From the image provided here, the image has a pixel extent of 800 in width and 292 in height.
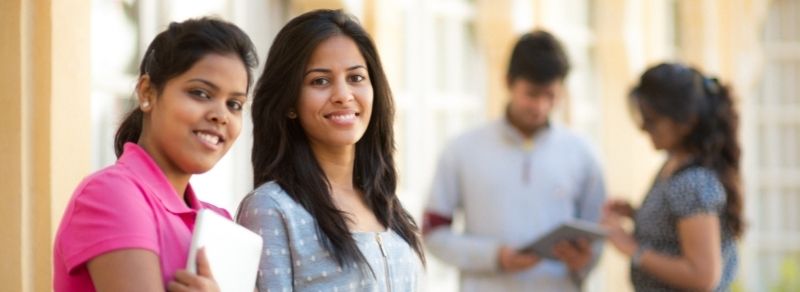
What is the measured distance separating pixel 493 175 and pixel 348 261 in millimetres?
2368

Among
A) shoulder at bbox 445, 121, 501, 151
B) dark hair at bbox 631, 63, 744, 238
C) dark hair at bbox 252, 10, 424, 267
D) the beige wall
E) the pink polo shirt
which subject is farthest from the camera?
shoulder at bbox 445, 121, 501, 151

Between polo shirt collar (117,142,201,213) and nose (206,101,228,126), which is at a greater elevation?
nose (206,101,228,126)

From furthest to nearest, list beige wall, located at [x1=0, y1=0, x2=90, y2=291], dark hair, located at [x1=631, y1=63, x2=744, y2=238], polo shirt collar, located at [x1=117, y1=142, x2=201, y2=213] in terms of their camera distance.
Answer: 1. dark hair, located at [x1=631, y1=63, x2=744, y2=238]
2. beige wall, located at [x1=0, y1=0, x2=90, y2=291]
3. polo shirt collar, located at [x1=117, y1=142, x2=201, y2=213]

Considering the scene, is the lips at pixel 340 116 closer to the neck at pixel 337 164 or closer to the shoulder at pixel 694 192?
the neck at pixel 337 164

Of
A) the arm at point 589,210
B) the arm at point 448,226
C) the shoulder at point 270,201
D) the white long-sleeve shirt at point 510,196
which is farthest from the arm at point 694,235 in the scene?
the shoulder at point 270,201

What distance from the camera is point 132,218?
2.43 metres

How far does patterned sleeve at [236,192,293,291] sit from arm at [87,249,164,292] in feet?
1.38

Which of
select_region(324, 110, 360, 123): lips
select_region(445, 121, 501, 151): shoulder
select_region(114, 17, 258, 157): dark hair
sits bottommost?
select_region(445, 121, 501, 151): shoulder

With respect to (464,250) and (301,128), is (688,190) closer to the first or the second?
(464,250)

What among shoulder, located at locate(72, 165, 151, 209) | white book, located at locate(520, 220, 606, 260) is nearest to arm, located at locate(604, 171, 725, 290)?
white book, located at locate(520, 220, 606, 260)

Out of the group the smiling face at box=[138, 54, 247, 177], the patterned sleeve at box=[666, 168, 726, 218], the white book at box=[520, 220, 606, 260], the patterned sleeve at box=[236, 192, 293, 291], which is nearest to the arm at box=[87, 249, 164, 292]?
the smiling face at box=[138, 54, 247, 177]

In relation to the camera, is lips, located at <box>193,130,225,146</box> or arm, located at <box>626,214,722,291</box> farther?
arm, located at <box>626,214,722,291</box>

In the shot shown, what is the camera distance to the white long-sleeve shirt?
5172mm

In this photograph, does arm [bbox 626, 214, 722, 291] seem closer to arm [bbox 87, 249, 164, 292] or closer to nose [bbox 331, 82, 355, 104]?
nose [bbox 331, 82, 355, 104]
